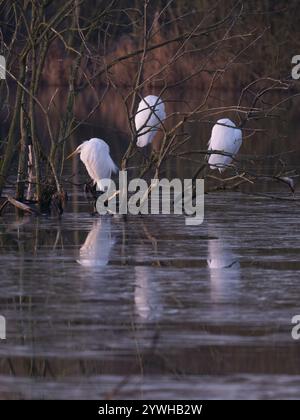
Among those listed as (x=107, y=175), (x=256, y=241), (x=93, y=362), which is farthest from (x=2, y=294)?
(x=107, y=175)

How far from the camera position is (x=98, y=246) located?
9.89 metres

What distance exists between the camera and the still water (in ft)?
19.1

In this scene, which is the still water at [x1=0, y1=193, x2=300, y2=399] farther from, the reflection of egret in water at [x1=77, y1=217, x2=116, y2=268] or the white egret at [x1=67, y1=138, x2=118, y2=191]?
the white egret at [x1=67, y1=138, x2=118, y2=191]

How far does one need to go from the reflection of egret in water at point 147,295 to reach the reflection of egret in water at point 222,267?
37 centimetres

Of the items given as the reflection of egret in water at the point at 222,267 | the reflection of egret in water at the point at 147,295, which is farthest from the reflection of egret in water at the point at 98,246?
the reflection of egret in water at the point at 222,267

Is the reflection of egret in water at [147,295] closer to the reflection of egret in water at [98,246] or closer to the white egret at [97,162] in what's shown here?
the reflection of egret in water at [98,246]

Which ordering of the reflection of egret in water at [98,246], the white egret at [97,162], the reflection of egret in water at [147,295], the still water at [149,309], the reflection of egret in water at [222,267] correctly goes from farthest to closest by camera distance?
the white egret at [97,162] < the reflection of egret in water at [98,246] < the reflection of egret in water at [222,267] < the reflection of egret in water at [147,295] < the still water at [149,309]

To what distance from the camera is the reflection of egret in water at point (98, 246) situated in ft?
29.9

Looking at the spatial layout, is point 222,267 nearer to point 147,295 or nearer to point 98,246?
point 147,295

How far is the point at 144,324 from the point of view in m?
6.97

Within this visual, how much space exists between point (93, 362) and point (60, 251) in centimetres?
357

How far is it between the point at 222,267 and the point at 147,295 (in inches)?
47.0

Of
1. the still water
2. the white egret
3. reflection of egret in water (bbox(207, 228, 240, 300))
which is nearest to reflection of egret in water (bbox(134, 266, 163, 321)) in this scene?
the still water

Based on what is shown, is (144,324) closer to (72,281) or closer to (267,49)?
(72,281)
